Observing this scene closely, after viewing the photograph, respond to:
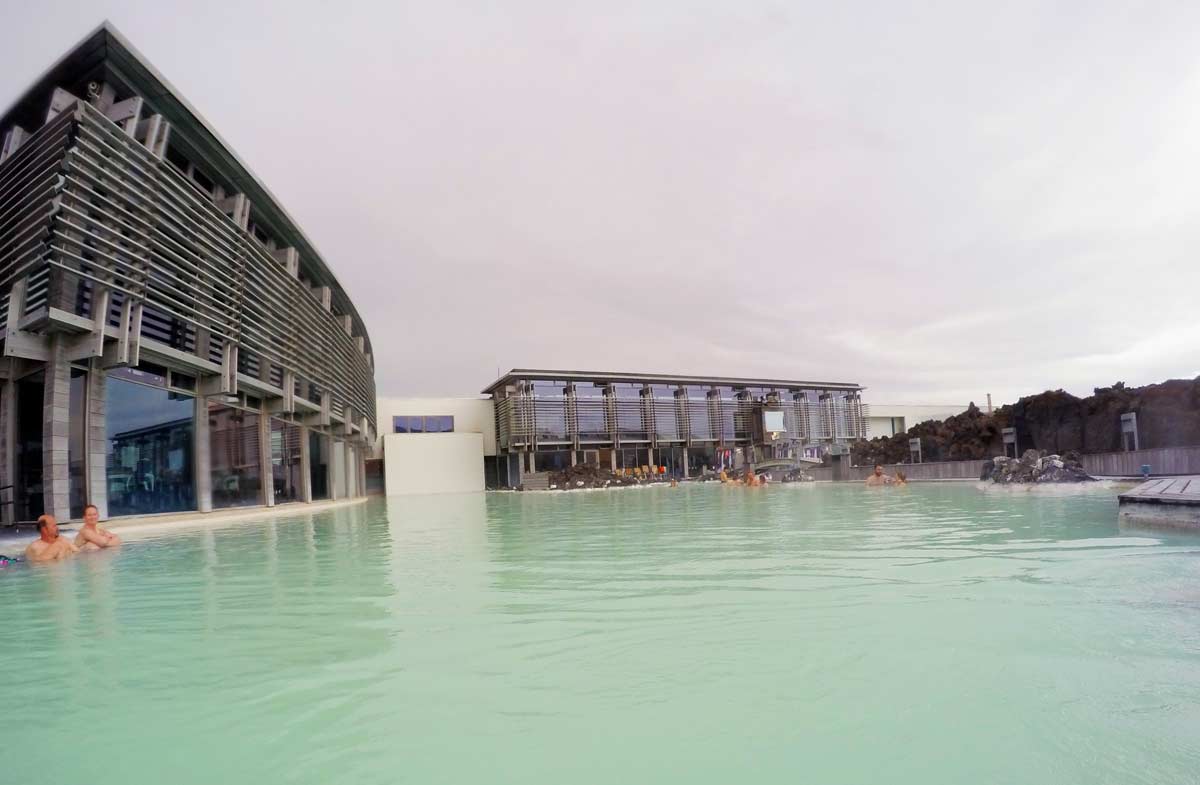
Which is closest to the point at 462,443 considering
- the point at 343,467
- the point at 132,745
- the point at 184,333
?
the point at 343,467

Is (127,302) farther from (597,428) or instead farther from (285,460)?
(597,428)

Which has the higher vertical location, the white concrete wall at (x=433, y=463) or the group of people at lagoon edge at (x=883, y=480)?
the white concrete wall at (x=433, y=463)

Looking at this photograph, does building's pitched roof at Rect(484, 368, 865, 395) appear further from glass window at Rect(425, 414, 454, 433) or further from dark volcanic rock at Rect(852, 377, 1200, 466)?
dark volcanic rock at Rect(852, 377, 1200, 466)

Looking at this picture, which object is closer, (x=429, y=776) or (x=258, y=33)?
(x=429, y=776)

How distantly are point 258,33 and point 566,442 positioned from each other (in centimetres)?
3512

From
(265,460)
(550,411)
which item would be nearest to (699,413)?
(550,411)

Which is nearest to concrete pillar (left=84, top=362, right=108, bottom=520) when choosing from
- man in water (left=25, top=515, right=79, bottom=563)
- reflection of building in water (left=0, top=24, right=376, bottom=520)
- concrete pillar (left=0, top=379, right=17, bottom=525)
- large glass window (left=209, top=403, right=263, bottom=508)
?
reflection of building in water (left=0, top=24, right=376, bottom=520)

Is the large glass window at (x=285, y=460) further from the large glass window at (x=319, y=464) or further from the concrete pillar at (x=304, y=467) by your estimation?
the large glass window at (x=319, y=464)

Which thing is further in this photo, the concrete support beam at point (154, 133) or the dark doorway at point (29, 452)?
the concrete support beam at point (154, 133)

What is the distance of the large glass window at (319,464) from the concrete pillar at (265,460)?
533cm

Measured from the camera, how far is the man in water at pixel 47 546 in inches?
382

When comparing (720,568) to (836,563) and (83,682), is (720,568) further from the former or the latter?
(83,682)

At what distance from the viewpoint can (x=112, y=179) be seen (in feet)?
45.3

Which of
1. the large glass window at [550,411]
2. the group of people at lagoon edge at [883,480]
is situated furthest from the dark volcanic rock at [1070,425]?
the large glass window at [550,411]
